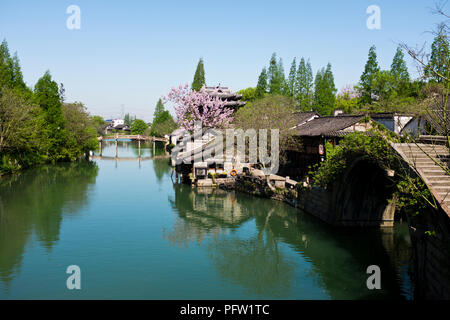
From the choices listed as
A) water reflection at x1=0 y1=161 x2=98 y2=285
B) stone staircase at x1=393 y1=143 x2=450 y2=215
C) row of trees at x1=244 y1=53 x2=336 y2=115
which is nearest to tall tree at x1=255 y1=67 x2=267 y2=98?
row of trees at x1=244 y1=53 x2=336 y2=115

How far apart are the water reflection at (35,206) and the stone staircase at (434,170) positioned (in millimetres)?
16323

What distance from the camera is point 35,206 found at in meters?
28.7

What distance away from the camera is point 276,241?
70.9 ft

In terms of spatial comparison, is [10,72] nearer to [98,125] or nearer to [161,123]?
[161,123]

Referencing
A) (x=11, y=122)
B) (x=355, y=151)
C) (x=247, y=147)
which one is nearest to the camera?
(x=355, y=151)

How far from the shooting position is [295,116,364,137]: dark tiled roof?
2858 cm

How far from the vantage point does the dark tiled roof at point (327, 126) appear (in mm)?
28578

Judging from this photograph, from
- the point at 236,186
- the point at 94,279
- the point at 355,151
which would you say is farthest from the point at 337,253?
the point at 236,186

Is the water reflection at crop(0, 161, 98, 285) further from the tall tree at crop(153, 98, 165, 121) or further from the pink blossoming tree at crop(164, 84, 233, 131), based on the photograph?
the tall tree at crop(153, 98, 165, 121)

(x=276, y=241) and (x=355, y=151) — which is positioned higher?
(x=355, y=151)

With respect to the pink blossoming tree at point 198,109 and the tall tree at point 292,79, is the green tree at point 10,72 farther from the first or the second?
the tall tree at point 292,79

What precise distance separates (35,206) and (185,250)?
52.7 ft
